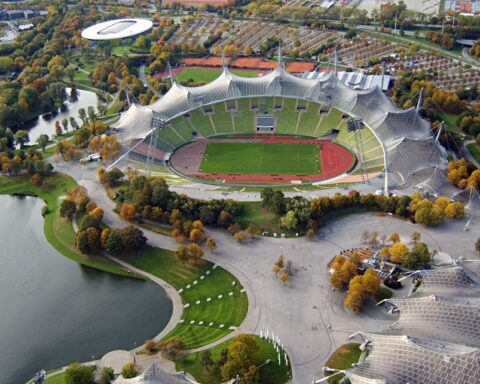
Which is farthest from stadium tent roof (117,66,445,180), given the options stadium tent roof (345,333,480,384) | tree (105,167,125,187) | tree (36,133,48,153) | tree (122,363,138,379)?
tree (122,363,138,379)

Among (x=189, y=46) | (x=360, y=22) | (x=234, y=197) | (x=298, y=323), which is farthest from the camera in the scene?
(x=360, y=22)

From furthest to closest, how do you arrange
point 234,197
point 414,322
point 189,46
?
1. point 189,46
2. point 234,197
3. point 414,322

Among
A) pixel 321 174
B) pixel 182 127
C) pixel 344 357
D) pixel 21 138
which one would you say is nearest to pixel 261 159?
pixel 321 174

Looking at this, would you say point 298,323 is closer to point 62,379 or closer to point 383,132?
point 62,379

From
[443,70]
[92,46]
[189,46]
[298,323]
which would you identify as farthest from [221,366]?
[92,46]

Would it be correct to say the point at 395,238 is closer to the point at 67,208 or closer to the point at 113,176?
the point at 113,176

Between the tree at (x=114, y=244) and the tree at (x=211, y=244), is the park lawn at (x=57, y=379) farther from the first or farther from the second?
the tree at (x=211, y=244)
